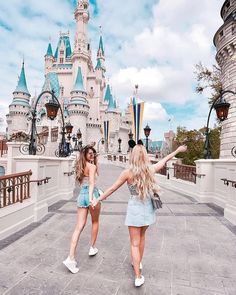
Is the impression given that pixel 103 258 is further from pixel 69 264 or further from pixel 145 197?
pixel 145 197

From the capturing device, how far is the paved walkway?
109 inches

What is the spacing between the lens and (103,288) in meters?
2.74

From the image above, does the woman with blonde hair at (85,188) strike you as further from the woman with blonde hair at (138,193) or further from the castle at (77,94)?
the castle at (77,94)

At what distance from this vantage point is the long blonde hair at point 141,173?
2.64 metres

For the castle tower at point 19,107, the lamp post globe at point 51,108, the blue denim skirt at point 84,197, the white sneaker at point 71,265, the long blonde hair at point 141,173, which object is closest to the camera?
the long blonde hair at point 141,173

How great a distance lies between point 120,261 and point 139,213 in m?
1.34

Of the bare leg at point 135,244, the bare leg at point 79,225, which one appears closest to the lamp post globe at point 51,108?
the bare leg at point 79,225

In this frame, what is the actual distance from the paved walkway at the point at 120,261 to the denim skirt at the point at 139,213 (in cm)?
90

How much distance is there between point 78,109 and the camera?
179 feet

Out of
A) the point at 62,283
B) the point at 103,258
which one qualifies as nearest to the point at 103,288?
the point at 62,283

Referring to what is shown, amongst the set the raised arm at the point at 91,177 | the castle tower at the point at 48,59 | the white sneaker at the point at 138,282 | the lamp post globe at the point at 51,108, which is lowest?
the white sneaker at the point at 138,282

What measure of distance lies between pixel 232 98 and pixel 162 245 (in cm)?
2064

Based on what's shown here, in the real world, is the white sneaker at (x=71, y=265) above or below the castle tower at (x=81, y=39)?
below

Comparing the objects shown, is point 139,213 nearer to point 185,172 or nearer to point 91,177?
point 91,177
